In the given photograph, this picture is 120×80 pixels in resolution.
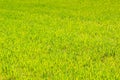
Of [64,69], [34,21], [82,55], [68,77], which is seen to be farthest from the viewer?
[34,21]

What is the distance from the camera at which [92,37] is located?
418 inches

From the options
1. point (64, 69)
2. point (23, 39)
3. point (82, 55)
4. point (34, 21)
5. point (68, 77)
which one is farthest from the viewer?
point (34, 21)

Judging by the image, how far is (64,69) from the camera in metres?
7.16

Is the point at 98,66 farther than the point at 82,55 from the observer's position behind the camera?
No

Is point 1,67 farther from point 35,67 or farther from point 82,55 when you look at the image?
point 82,55

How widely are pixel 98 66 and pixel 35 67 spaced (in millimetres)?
1453

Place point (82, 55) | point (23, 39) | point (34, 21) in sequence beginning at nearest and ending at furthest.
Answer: point (82, 55), point (23, 39), point (34, 21)

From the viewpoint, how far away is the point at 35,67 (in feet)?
24.0

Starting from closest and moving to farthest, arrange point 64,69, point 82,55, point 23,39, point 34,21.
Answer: point 64,69 < point 82,55 < point 23,39 < point 34,21

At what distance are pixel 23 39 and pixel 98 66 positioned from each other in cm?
346

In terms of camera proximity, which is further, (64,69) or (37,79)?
(64,69)

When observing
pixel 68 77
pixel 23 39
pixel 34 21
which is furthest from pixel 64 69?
pixel 34 21

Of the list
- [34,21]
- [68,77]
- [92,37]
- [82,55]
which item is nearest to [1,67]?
[68,77]

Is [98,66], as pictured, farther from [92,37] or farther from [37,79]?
[92,37]
